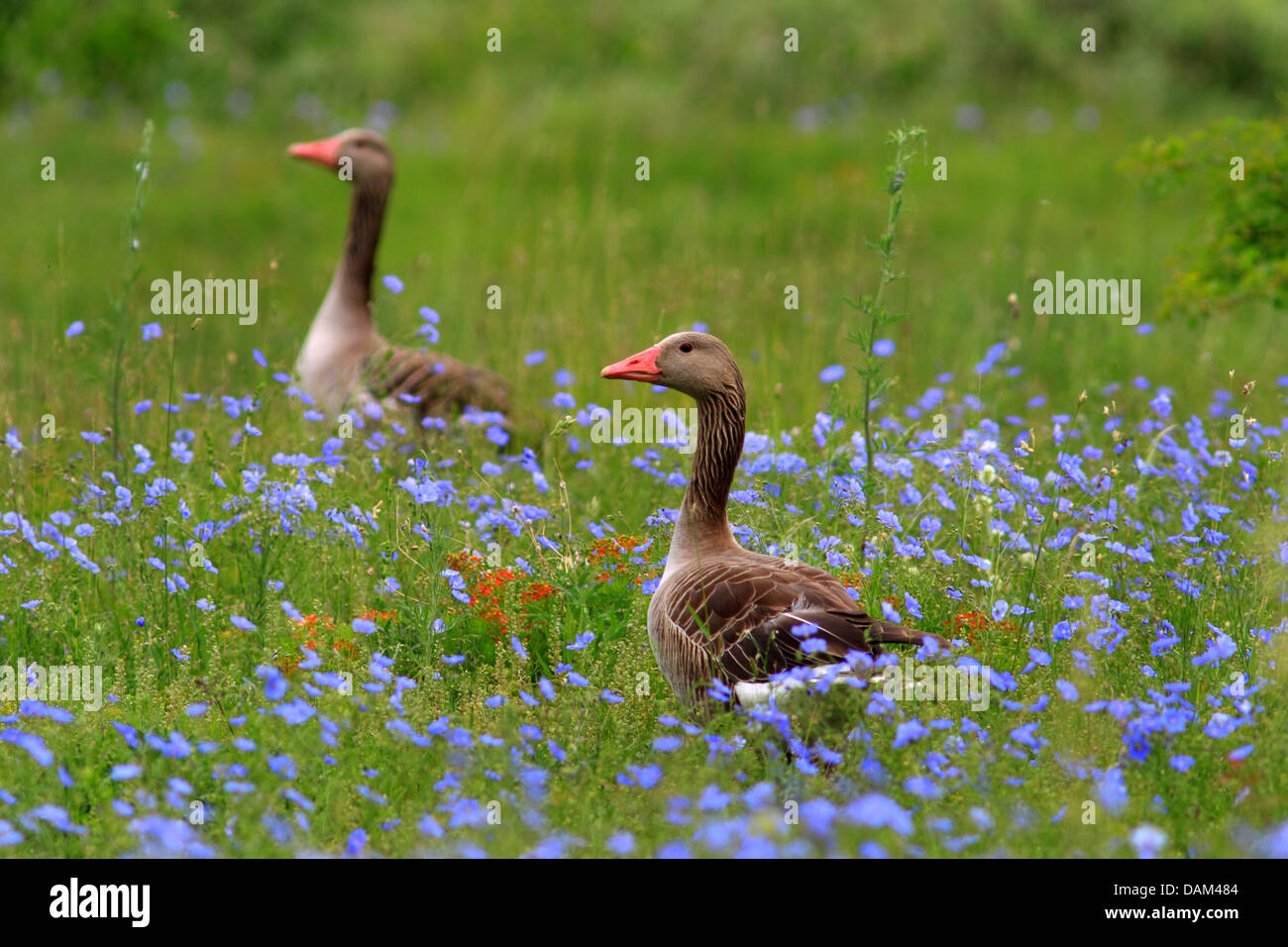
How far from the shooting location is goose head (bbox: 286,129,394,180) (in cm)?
805

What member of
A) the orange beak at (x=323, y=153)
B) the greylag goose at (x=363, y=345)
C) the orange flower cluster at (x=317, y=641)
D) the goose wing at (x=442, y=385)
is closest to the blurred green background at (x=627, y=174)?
the greylag goose at (x=363, y=345)

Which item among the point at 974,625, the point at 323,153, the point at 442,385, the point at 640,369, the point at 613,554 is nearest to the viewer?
the point at 640,369

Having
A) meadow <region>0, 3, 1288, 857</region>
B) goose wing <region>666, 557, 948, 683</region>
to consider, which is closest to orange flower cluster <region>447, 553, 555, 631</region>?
meadow <region>0, 3, 1288, 857</region>

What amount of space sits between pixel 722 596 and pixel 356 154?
4.83 metres

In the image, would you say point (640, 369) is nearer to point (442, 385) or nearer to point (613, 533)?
point (613, 533)

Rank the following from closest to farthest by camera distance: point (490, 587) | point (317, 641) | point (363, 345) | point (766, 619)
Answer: point (766, 619), point (317, 641), point (490, 587), point (363, 345)

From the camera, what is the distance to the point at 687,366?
187 inches

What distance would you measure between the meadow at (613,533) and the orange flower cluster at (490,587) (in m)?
0.02

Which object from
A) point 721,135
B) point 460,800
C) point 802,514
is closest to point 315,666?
point 460,800

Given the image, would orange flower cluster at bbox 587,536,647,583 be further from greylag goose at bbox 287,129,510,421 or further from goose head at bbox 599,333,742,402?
greylag goose at bbox 287,129,510,421

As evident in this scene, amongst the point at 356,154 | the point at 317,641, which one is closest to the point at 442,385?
the point at 356,154

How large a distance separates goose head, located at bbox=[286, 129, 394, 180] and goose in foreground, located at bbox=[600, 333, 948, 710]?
3950 millimetres

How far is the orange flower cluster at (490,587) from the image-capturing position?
5008 mm

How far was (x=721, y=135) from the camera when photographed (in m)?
13.0
